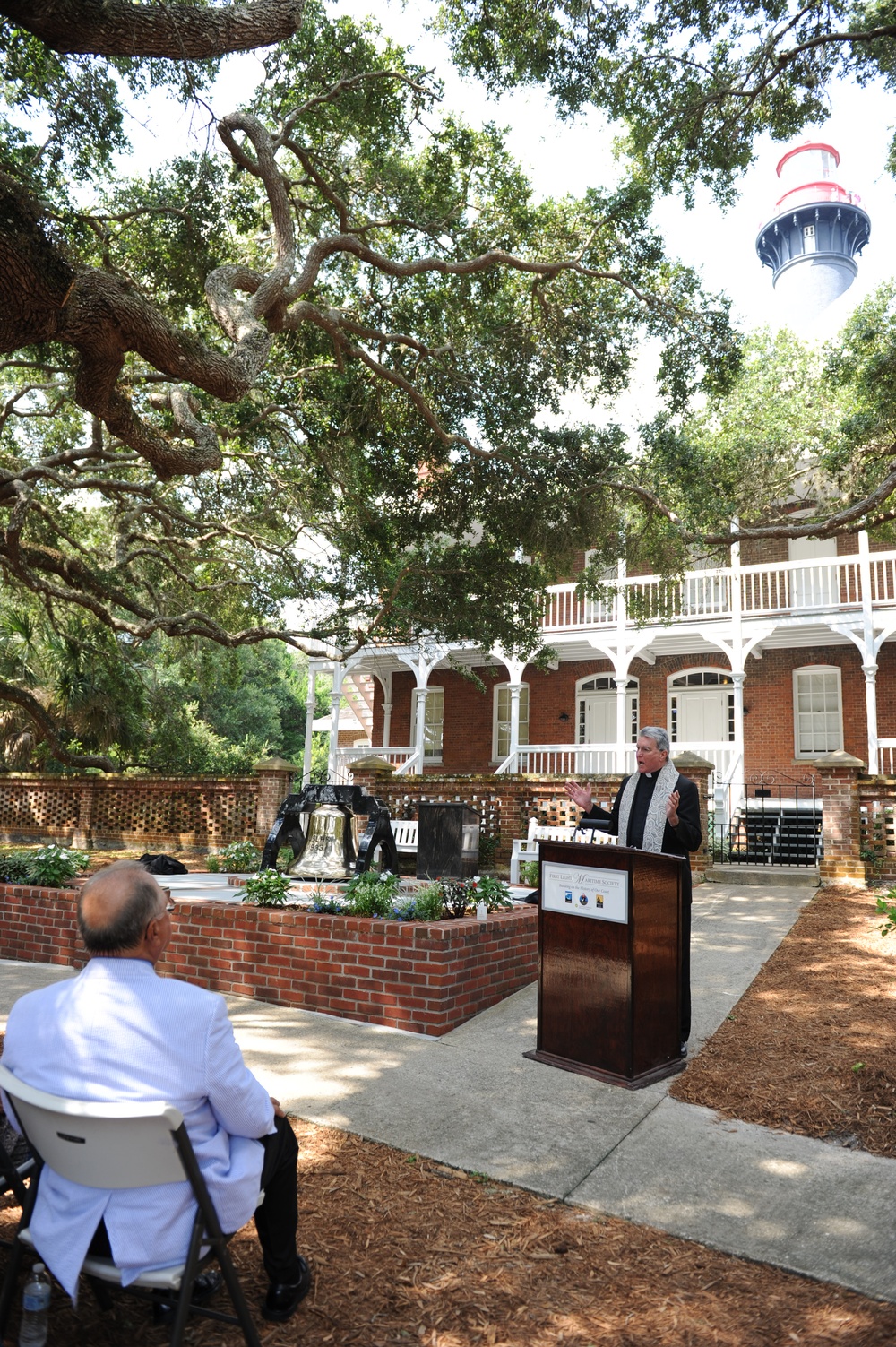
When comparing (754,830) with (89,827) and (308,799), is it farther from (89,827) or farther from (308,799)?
(89,827)

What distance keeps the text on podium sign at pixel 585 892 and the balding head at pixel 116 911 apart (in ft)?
9.31

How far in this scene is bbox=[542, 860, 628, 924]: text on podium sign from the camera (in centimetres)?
469

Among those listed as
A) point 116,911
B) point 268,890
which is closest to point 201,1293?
point 116,911

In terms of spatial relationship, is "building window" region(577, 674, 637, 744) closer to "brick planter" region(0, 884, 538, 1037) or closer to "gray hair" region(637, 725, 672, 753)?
"brick planter" region(0, 884, 538, 1037)

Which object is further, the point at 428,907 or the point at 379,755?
the point at 379,755

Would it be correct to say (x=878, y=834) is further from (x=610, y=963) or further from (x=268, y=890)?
(x=268, y=890)

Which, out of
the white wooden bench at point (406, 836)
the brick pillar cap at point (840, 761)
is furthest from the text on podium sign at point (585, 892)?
the white wooden bench at point (406, 836)

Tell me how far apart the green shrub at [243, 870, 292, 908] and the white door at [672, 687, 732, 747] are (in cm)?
1586

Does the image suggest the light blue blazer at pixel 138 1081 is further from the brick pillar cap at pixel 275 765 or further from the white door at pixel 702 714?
the white door at pixel 702 714

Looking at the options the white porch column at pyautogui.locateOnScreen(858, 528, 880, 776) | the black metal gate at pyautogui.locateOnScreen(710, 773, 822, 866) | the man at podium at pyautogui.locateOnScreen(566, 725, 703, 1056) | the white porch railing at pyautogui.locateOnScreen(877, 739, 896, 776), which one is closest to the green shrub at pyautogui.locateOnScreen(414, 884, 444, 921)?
the man at podium at pyautogui.locateOnScreen(566, 725, 703, 1056)

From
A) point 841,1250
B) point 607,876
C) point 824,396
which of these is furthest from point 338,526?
point 824,396

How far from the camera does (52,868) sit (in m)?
8.01

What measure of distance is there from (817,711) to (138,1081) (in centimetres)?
1971

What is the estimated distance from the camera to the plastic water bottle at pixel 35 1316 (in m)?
2.38
